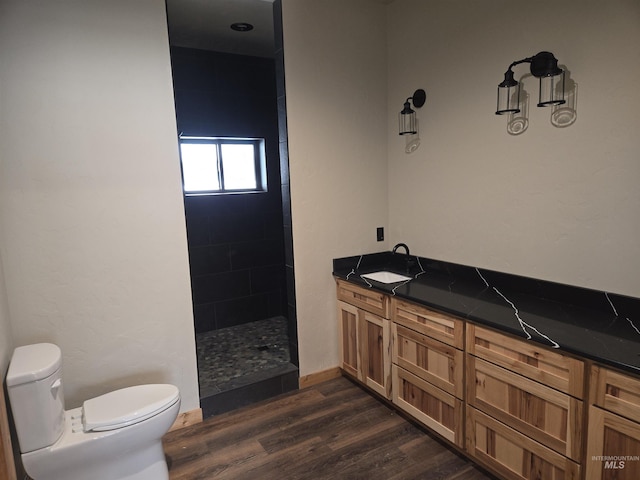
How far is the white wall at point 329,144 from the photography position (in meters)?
2.81

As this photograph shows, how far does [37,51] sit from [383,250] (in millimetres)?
2586

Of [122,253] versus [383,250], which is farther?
[383,250]

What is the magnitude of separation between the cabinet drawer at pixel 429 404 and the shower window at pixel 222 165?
2.44 metres

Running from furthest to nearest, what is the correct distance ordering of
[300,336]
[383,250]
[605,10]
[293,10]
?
[383,250], [300,336], [293,10], [605,10]

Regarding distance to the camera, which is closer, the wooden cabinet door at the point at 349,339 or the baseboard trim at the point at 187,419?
the baseboard trim at the point at 187,419

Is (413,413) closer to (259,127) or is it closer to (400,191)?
(400,191)

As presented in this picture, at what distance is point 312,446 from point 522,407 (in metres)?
1.20

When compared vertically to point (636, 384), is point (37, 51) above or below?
above

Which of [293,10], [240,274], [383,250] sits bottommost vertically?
[240,274]

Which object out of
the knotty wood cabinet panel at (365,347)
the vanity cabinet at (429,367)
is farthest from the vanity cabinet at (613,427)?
the knotty wood cabinet panel at (365,347)

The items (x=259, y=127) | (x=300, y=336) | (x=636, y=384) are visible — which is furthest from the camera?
(x=259, y=127)

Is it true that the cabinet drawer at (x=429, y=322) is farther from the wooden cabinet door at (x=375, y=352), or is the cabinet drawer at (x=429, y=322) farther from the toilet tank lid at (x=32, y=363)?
the toilet tank lid at (x=32, y=363)

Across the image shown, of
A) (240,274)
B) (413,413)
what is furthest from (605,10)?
(240,274)

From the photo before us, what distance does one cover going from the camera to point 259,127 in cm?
402
